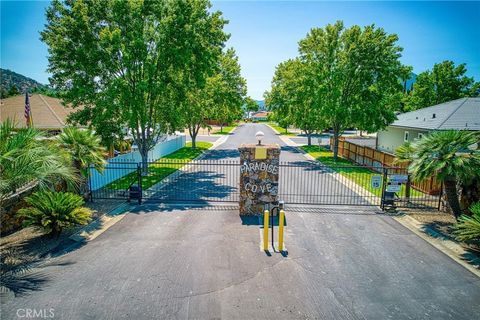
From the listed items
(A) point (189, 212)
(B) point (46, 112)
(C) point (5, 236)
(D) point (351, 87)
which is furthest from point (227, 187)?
(B) point (46, 112)

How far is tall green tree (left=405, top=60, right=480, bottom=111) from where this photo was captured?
3941cm

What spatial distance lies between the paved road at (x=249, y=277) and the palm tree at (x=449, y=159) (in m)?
2.24

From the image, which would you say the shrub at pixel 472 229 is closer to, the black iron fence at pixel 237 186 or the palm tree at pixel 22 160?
the black iron fence at pixel 237 186

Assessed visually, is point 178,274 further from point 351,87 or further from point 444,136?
point 351,87

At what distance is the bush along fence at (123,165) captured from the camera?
1395 centimetres

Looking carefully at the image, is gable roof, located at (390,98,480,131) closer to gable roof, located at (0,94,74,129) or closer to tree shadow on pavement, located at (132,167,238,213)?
tree shadow on pavement, located at (132,167,238,213)

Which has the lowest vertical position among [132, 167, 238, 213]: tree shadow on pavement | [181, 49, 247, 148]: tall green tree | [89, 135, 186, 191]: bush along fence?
[132, 167, 238, 213]: tree shadow on pavement

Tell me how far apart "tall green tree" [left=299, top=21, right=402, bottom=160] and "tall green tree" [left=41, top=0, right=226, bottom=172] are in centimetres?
985

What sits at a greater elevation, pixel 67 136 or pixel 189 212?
pixel 67 136

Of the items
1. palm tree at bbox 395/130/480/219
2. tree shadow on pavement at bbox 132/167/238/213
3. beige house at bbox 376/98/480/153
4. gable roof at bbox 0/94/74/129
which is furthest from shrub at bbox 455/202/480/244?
gable roof at bbox 0/94/74/129

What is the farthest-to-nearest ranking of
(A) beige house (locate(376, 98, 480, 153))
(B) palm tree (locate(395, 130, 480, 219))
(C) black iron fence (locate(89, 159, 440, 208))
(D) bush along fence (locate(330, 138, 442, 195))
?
(A) beige house (locate(376, 98, 480, 153)) → (D) bush along fence (locate(330, 138, 442, 195)) → (C) black iron fence (locate(89, 159, 440, 208)) → (B) palm tree (locate(395, 130, 480, 219))

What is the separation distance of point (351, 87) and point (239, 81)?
2301 centimetres

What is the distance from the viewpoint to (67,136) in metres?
11.0

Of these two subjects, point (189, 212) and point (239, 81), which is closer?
point (189, 212)
